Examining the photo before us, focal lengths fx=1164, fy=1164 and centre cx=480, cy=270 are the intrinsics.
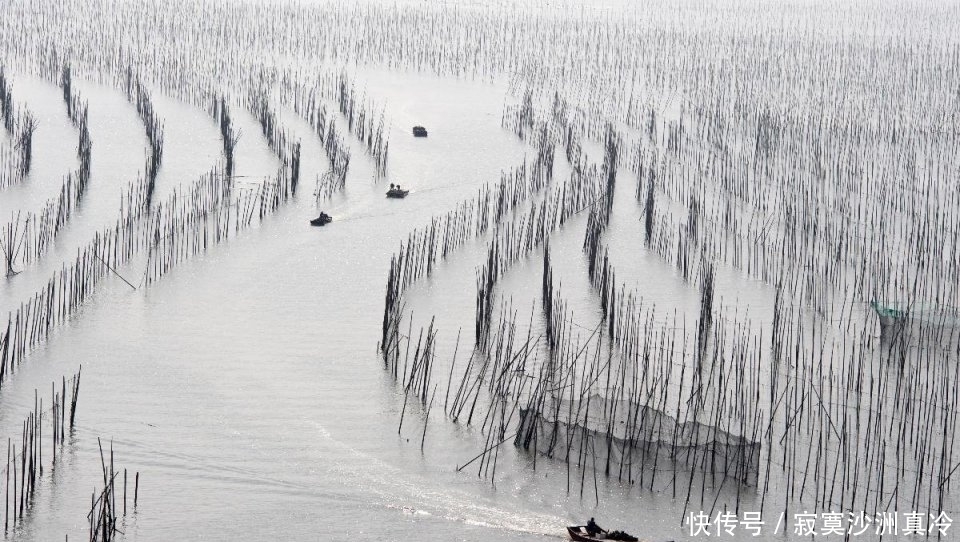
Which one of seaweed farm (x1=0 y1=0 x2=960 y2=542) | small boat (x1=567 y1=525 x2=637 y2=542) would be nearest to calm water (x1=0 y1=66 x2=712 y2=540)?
seaweed farm (x1=0 y1=0 x2=960 y2=542)

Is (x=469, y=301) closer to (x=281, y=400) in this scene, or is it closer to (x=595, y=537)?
(x=281, y=400)

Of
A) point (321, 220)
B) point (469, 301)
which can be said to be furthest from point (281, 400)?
point (321, 220)

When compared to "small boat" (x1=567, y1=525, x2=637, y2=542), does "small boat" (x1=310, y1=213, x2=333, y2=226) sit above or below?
above

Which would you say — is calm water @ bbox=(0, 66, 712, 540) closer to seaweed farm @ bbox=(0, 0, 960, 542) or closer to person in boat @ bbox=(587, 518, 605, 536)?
seaweed farm @ bbox=(0, 0, 960, 542)

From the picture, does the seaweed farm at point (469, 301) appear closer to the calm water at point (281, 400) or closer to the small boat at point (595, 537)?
the calm water at point (281, 400)

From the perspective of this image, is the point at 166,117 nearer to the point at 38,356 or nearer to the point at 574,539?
the point at 38,356

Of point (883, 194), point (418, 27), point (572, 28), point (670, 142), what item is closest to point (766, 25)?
point (572, 28)

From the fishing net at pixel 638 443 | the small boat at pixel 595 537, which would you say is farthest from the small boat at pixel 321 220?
the small boat at pixel 595 537
